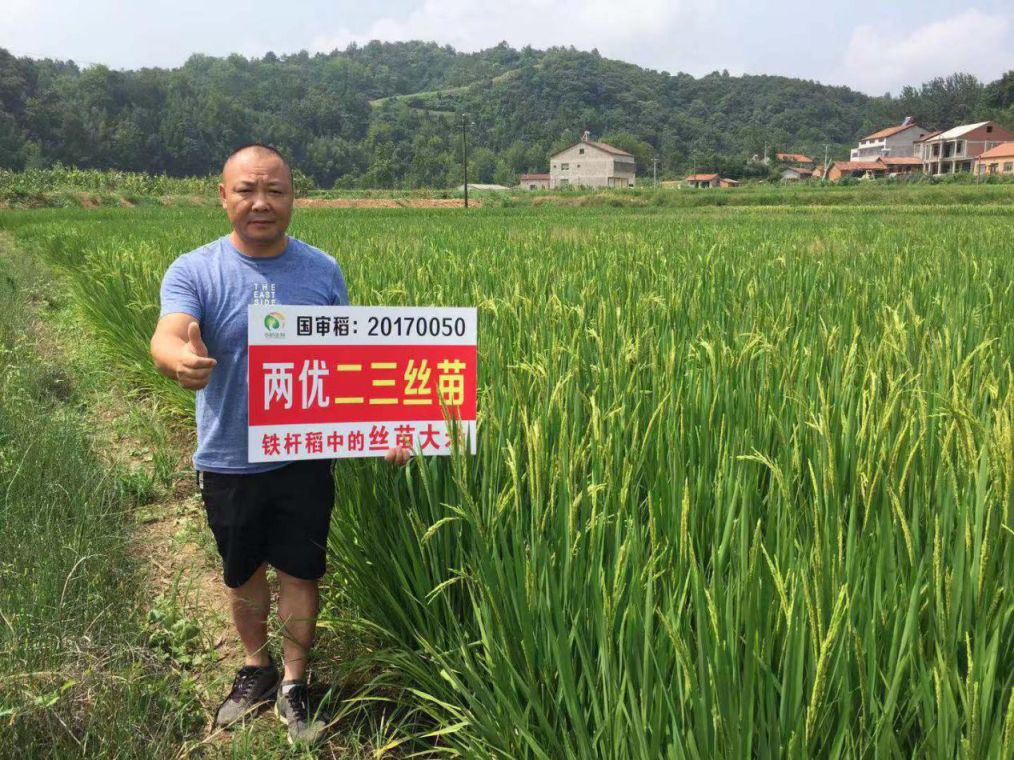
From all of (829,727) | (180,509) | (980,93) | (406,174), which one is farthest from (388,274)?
(980,93)

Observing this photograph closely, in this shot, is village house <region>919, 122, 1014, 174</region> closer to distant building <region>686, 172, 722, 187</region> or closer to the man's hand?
distant building <region>686, 172, 722, 187</region>

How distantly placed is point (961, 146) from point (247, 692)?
262ft

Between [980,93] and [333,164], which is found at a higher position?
[980,93]

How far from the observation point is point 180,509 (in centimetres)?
309

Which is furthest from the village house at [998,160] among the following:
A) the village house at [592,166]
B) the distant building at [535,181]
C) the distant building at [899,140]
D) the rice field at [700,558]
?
the rice field at [700,558]

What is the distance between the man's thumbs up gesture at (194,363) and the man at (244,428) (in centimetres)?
12

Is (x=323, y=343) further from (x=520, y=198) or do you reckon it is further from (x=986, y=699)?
(x=520, y=198)

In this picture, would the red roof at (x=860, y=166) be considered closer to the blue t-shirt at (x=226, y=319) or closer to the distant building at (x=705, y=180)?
the distant building at (x=705, y=180)

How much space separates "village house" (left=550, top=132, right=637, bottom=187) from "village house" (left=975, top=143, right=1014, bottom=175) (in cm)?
3025

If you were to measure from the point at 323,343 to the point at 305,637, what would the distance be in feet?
2.54

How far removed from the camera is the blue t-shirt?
170 centimetres

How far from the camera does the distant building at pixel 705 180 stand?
75062 mm

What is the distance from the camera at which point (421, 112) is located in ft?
392

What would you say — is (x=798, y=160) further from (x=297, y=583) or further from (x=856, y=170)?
(x=297, y=583)
